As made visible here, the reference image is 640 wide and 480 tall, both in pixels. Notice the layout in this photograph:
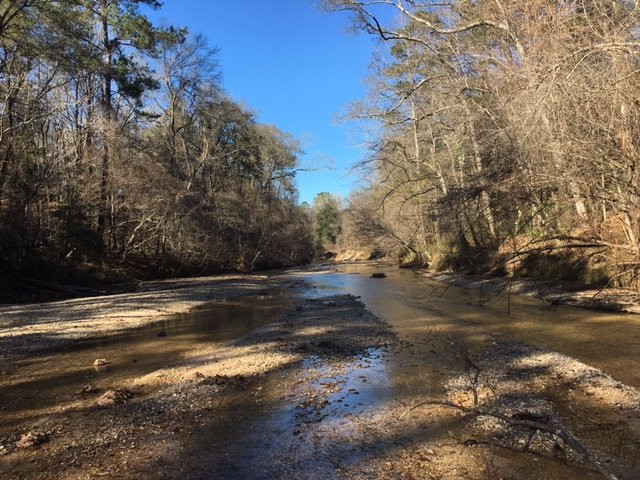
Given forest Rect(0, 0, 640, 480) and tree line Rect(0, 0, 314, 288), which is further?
tree line Rect(0, 0, 314, 288)

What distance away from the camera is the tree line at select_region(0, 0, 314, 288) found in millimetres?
18844

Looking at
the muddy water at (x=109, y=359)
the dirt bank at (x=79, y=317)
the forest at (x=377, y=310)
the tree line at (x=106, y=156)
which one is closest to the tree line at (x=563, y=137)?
the forest at (x=377, y=310)

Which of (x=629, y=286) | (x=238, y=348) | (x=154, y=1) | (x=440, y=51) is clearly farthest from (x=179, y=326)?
(x=154, y=1)

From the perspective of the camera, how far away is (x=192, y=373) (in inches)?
316

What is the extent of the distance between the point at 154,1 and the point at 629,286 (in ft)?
90.6

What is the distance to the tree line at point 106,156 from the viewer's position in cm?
1884

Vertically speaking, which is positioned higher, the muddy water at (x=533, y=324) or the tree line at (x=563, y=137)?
the tree line at (x=563, y=137)

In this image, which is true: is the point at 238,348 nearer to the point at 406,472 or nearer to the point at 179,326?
the point at 179,326

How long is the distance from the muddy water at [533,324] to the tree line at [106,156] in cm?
1450

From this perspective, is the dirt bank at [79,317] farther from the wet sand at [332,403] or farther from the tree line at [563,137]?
the tree line at [563,137]

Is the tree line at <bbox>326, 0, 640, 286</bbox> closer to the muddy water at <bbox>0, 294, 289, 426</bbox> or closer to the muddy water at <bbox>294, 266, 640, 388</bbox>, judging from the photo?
the muddy water at <bbox>294, 266, 640, 388</bbox>

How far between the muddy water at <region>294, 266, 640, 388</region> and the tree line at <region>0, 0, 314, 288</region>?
14503mm

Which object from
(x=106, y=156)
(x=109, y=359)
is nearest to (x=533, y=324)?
(x=109, y=359)

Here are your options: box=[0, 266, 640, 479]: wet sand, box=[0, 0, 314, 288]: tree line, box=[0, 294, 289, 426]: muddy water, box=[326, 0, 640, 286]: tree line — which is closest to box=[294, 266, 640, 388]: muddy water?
box=[0, 266, 640, 479]: wet sand
